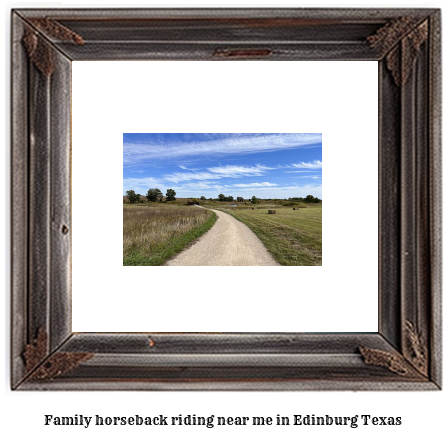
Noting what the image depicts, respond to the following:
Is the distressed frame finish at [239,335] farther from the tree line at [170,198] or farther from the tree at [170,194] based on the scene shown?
the tree at [170,194]

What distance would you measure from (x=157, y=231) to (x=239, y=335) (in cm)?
72

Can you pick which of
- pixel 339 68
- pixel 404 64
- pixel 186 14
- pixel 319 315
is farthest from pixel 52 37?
pixel 319 315

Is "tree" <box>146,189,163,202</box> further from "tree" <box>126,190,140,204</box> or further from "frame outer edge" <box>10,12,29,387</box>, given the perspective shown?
"frame outer edge" <box>10,12,29,387</box>

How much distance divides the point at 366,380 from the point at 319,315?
36 centimetres

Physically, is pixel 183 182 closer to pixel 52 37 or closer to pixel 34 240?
pixel 34 240

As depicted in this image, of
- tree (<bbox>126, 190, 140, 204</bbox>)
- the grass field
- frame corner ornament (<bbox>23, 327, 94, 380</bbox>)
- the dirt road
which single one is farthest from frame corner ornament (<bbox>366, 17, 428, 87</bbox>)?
frame corner ornament (<bbox>23, 327, 94, 380</bbox>)

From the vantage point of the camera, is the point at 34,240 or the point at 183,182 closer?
the point at 34,240

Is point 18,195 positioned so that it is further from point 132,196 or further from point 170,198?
point 170,198

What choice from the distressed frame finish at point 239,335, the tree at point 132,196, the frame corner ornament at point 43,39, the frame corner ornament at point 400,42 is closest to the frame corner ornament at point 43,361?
the distressed frame finish at point 239,335

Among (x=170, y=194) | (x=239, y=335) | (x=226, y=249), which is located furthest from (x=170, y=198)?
(x=239, y=335)

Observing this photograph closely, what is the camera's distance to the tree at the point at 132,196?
1.65 meters

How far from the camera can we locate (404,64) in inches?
57.3

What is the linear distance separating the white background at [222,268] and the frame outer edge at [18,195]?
0.73 ft

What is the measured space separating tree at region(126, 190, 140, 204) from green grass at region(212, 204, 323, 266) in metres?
0.50
